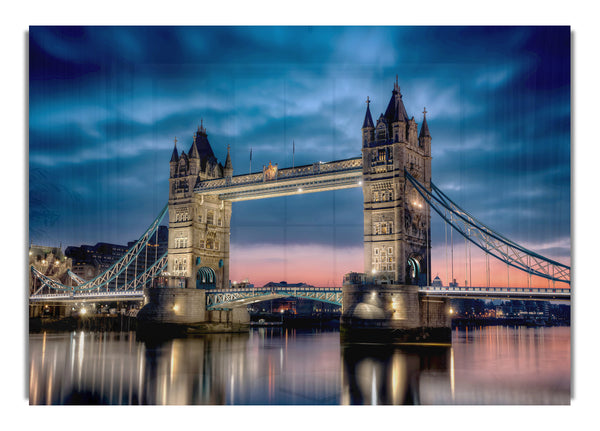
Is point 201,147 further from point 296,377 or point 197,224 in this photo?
point 296,377

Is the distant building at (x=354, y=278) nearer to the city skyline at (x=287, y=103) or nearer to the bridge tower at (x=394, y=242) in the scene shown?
the bridge tower at (x=394, y=242)

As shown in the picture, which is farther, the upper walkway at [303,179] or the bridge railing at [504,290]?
the upper walkway at [303,179]

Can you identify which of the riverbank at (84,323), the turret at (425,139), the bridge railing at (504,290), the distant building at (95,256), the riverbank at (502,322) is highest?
the turret at (425,139)

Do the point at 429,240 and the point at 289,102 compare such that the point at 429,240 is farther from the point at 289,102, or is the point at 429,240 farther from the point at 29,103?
the point at 29,103

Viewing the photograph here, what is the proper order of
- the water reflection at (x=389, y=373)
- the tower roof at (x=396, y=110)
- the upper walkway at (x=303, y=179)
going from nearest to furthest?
the water reflection at (x=389, y=373) → the tower roof at (x=396, y=110) → the upper walkway at (x=303, y=179)

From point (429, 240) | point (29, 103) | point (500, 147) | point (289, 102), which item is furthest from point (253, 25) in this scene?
point (429, 240)

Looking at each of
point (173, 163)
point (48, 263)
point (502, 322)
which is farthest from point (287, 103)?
point (502, 322)

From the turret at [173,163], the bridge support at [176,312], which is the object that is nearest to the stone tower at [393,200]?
the bridge support at [176,312]

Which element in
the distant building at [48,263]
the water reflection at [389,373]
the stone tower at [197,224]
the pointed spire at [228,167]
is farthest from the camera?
the distant building at [48,263]
